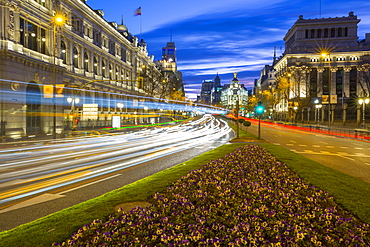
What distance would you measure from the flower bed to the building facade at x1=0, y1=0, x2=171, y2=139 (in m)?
19.9

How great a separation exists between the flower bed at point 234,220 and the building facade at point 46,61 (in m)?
19.9

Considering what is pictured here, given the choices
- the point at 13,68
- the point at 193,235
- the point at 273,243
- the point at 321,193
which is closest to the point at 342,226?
the point at 273,243

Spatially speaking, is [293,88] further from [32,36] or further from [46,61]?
[32,36]

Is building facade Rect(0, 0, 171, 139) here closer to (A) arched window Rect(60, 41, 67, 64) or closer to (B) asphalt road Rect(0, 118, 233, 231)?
(A) arched window Rect(60, 41, 67, 64)

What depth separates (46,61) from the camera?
37.6m

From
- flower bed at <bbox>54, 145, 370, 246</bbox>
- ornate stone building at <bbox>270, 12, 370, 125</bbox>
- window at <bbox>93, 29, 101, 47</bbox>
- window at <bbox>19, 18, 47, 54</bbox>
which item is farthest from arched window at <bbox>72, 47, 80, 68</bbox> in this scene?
ornate stone building at <bbox>270, 12, 370, 125</bbox>

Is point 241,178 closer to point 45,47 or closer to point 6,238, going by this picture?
point 6,238

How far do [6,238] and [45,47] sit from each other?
127ft

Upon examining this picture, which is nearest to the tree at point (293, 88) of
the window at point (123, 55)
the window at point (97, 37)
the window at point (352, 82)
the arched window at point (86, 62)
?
the window at point (352, 82)

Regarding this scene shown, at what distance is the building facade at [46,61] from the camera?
1187 inches

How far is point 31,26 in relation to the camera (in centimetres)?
3519

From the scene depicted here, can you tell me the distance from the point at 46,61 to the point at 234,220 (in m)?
38.8

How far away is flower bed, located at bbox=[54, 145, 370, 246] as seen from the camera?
4773mm

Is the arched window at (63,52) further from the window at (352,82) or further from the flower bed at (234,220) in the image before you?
the window at (352,82)
